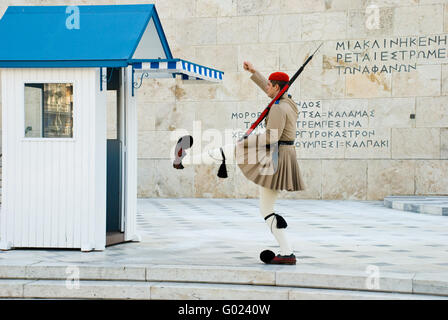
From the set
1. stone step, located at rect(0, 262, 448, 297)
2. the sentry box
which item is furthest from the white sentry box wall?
stone step, located at rect(0, 262, 448, 297)

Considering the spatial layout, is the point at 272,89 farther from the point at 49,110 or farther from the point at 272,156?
the point at 49,110

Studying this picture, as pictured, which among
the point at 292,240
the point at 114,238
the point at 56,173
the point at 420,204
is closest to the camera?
the point at 56,173

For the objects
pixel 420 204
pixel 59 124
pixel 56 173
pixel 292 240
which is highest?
pixel 59 124

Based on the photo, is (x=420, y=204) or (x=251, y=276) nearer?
(x=251, y=276)

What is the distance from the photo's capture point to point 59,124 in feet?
28.2

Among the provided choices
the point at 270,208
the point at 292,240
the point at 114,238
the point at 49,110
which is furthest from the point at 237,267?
the point at 49,110

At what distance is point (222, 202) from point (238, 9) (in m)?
4.70

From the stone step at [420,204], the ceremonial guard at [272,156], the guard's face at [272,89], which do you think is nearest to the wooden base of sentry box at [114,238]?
the ceremonial guard at [272,156]

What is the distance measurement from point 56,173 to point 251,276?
2.88 m

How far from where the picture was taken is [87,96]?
8469 mm
